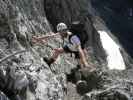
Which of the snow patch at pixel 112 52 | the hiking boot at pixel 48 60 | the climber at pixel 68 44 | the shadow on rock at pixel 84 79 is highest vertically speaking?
the climber at pixel 68 44

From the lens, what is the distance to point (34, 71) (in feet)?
38.6

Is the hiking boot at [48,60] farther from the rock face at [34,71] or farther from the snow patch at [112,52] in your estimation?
the snow patch at [112,52]

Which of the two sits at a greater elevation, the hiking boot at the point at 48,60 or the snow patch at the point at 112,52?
the hiking boot at the point at 48,60

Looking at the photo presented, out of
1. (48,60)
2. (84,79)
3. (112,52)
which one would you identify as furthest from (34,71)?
(112,52)

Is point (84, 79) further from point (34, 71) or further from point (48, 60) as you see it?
point (34, 71)

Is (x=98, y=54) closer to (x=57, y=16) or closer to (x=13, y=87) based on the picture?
(x=57, y=16)

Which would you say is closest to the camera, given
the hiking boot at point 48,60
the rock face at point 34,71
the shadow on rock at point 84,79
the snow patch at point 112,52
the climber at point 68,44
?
the rock face at point 34,71

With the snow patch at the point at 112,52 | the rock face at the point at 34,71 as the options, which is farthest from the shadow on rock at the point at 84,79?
the snow patch at the point at 112,52

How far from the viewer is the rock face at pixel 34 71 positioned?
34.6 ft

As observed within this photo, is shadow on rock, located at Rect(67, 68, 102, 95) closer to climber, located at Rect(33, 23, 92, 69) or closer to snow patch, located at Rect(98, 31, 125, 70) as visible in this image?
climber, located at Rect(33, 23, 92, 69)

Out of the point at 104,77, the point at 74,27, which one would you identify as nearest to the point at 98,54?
the point at 104,77

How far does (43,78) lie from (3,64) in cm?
197

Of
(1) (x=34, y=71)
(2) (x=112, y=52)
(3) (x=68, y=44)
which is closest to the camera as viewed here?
(1) (x=34, y=71)

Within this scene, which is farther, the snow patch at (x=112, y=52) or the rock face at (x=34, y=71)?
the snow patch at (x=112, y=52)
